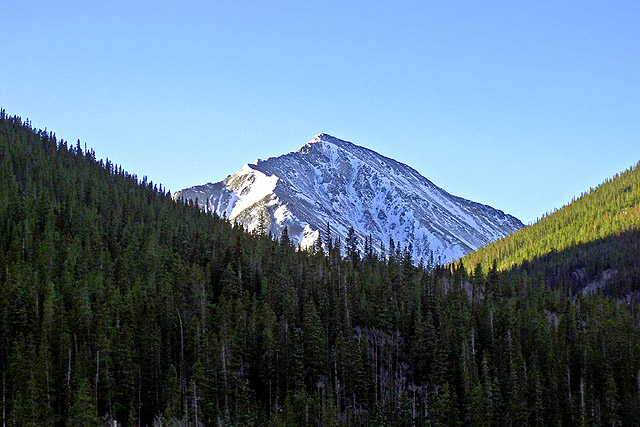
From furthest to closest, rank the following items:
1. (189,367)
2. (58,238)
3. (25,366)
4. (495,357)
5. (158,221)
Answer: (158,221), (58,238), (495,357), (189,367), (25,366)

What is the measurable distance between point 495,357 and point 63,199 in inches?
3414

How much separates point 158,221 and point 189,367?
62.1 meters

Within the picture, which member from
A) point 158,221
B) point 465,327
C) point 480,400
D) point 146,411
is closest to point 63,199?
point 158,221

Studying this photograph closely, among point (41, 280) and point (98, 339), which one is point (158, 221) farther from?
point (98, 339)

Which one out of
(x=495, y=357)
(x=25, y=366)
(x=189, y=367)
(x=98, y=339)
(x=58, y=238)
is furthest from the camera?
(x=58, y=238)

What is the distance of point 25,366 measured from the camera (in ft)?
281

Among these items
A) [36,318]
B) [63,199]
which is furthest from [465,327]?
[63,199]

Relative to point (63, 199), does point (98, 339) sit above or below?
below

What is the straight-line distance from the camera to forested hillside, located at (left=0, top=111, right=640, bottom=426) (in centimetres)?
9050

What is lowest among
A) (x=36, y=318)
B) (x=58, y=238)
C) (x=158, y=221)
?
(x=36, y=318)

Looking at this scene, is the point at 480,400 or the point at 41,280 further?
the point at 41,280

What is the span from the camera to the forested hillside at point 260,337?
297 feet

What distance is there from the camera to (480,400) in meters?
96.2

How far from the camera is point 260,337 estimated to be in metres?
107
